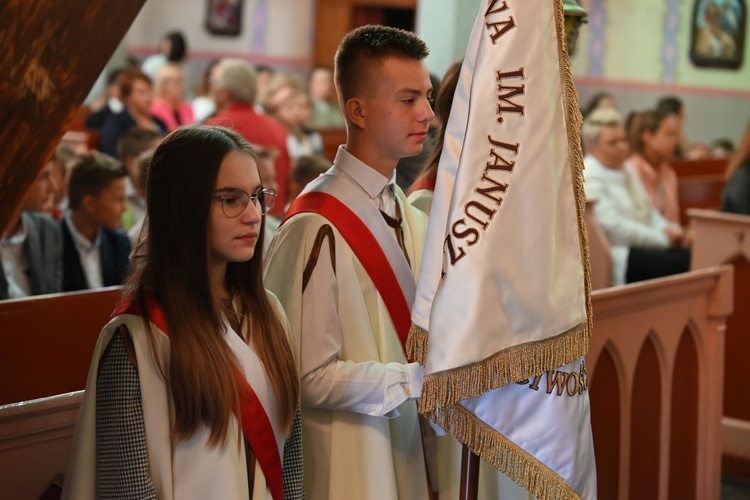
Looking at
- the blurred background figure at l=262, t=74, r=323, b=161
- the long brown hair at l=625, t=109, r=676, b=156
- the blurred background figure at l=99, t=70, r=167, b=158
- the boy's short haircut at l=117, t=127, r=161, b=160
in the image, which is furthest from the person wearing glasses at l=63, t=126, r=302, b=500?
the blurred background figure at l=262, t=74, r=323, b=161

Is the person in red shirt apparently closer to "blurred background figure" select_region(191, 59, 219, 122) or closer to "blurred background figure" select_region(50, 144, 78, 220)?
"blurred background figure" select_region(50, 144, 78, 220)

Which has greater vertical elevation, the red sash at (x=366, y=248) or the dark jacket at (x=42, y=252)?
the red sash at (x=366, y=248)

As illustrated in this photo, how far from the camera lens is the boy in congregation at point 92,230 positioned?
167 inches

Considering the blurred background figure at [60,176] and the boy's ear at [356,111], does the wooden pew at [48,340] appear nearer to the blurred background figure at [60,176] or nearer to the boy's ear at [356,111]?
the boy's ear at [356,111]

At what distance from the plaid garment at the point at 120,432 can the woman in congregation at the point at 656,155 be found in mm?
5968

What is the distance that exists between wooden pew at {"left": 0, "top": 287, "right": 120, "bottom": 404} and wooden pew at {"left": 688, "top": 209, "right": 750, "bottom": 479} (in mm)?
3118

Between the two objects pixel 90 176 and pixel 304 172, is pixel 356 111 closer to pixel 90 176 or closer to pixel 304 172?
pixel 90 176

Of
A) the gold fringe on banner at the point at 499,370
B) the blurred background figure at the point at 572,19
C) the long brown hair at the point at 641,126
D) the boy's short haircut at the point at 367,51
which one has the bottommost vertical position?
the gold fringe on banner at the point at 499,370

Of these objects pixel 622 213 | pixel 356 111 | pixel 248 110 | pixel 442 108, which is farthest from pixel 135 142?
pixel 356 111

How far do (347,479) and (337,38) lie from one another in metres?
14.3

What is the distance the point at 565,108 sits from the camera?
7.27 ft

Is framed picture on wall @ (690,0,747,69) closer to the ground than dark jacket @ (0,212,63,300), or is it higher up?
higher up

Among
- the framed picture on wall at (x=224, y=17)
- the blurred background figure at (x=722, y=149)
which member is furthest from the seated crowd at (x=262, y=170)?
the blurred background figure at (x=722, y=149)

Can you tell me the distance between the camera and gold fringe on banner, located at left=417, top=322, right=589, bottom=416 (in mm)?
2143
